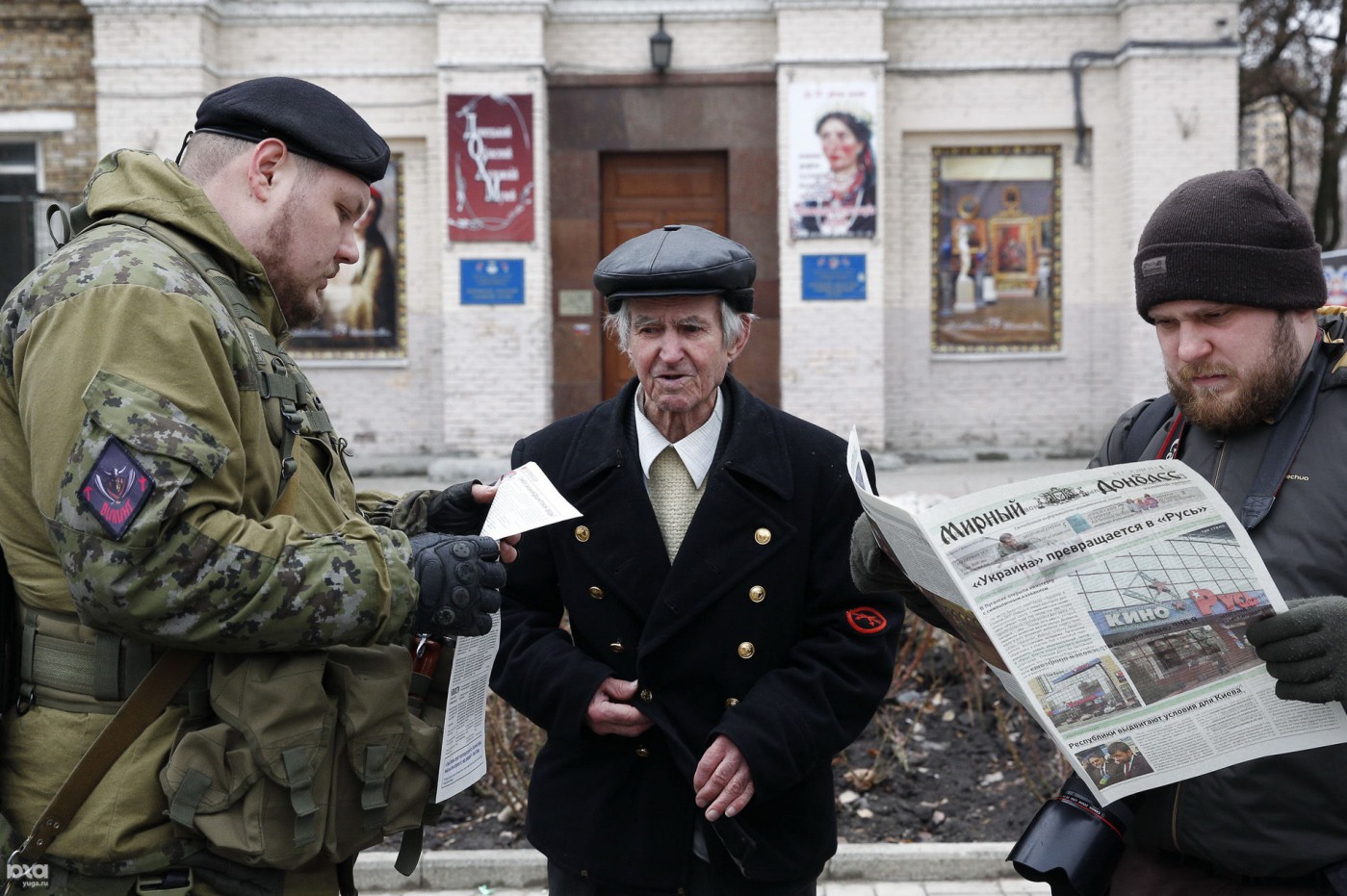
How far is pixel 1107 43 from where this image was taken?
12.3 m

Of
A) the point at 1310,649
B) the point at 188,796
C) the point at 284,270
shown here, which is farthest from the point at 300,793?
the point at 1310,649

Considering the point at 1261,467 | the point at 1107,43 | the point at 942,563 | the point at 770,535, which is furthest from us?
the point at 1107,43

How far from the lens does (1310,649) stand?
5.76 feet

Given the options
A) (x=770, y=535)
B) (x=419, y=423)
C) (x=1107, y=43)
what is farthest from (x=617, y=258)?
(x=1107, y=43)

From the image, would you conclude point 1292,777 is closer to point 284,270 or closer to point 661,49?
point 284,270

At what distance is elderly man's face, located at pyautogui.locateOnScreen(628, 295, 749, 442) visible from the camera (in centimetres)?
261

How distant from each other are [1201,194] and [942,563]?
944 mm

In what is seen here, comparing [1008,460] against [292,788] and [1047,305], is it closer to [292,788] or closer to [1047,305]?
[1047,305]

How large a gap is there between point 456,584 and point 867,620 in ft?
3.20

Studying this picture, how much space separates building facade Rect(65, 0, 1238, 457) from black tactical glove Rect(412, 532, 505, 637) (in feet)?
33.2

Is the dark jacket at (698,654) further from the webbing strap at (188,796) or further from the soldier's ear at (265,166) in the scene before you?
the soldier's ear at (265,166)

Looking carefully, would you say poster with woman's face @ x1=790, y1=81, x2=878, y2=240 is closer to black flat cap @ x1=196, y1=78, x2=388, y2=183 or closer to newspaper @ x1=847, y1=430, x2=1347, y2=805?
black flat cap @ x1=196, y1=78, x2=388, y2=183

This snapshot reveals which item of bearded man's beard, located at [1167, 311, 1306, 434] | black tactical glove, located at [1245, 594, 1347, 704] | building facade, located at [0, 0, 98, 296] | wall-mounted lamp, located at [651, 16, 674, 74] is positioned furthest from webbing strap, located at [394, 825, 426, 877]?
building facade, located at [0, 0, 98, 296]

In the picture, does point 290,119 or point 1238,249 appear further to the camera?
point 290,119
